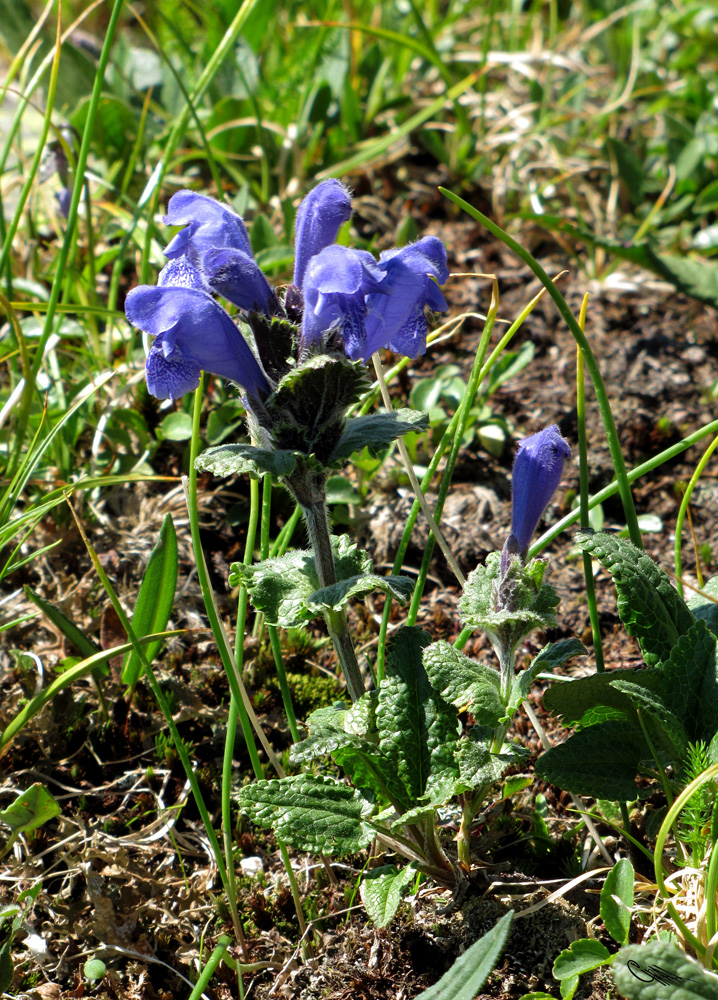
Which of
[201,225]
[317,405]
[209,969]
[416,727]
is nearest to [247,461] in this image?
[317,405]

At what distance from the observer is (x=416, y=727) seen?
4.51 ft

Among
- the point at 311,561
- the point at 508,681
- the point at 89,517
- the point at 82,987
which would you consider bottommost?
the point at 82,987

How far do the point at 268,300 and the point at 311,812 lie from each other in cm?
80

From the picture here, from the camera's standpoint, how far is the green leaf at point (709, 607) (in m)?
1.54

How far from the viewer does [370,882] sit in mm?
1390

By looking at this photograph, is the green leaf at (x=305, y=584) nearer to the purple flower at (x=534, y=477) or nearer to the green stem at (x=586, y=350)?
the purple flower at (x=534, y=477)

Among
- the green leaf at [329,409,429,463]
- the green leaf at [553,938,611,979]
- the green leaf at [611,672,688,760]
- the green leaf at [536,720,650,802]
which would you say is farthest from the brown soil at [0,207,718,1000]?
the green leaf at [329,409,429,463]

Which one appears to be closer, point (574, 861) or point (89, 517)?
point (574, 861)

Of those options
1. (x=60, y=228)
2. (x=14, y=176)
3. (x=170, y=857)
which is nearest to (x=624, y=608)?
(x=170, y=857)

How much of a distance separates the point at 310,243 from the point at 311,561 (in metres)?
0.51

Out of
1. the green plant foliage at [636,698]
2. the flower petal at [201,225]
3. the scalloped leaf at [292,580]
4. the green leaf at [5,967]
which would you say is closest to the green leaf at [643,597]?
the green plant foliage at [636,698]

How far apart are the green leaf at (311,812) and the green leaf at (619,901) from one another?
37 cm

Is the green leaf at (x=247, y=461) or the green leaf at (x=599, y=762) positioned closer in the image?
the green leaf at (x=247, y=461)

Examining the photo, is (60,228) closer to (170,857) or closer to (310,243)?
(310,243)
